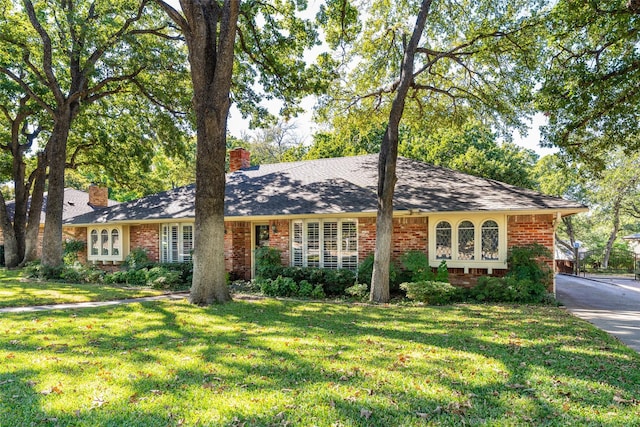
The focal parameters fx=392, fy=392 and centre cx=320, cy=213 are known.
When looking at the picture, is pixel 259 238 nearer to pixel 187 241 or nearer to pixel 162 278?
pixel 187 241

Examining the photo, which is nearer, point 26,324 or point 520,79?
point 26,324

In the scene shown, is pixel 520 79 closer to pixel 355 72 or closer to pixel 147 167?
pixel 355 72

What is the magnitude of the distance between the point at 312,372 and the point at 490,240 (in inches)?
323

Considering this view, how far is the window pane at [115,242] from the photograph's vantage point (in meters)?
17.4

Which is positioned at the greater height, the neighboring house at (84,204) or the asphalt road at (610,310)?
the neighboring house at (84,204)

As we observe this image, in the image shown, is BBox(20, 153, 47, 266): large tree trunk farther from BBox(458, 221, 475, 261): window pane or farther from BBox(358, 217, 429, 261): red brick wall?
BBox(458, 221, 475, 261): window pane

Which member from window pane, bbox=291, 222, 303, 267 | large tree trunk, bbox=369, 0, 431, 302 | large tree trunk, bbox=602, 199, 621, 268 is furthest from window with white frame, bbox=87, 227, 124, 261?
large tree trunk, bbox=602, 199, 621, 268

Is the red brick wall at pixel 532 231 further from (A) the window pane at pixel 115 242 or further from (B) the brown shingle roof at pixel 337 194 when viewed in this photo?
(A) the window pane at pixel 115 242

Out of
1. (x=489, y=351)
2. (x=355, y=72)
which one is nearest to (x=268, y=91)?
(x=355, y=72)

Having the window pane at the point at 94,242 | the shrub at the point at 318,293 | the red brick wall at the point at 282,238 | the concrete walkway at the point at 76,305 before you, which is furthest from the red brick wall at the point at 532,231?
the window pane at the point at 94,242

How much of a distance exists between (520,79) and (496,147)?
562 inches

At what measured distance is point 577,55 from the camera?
10.1 meters

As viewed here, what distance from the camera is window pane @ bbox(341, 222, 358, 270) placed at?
1252 centimetres

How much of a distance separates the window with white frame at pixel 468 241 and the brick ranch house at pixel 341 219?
0.03 meters
